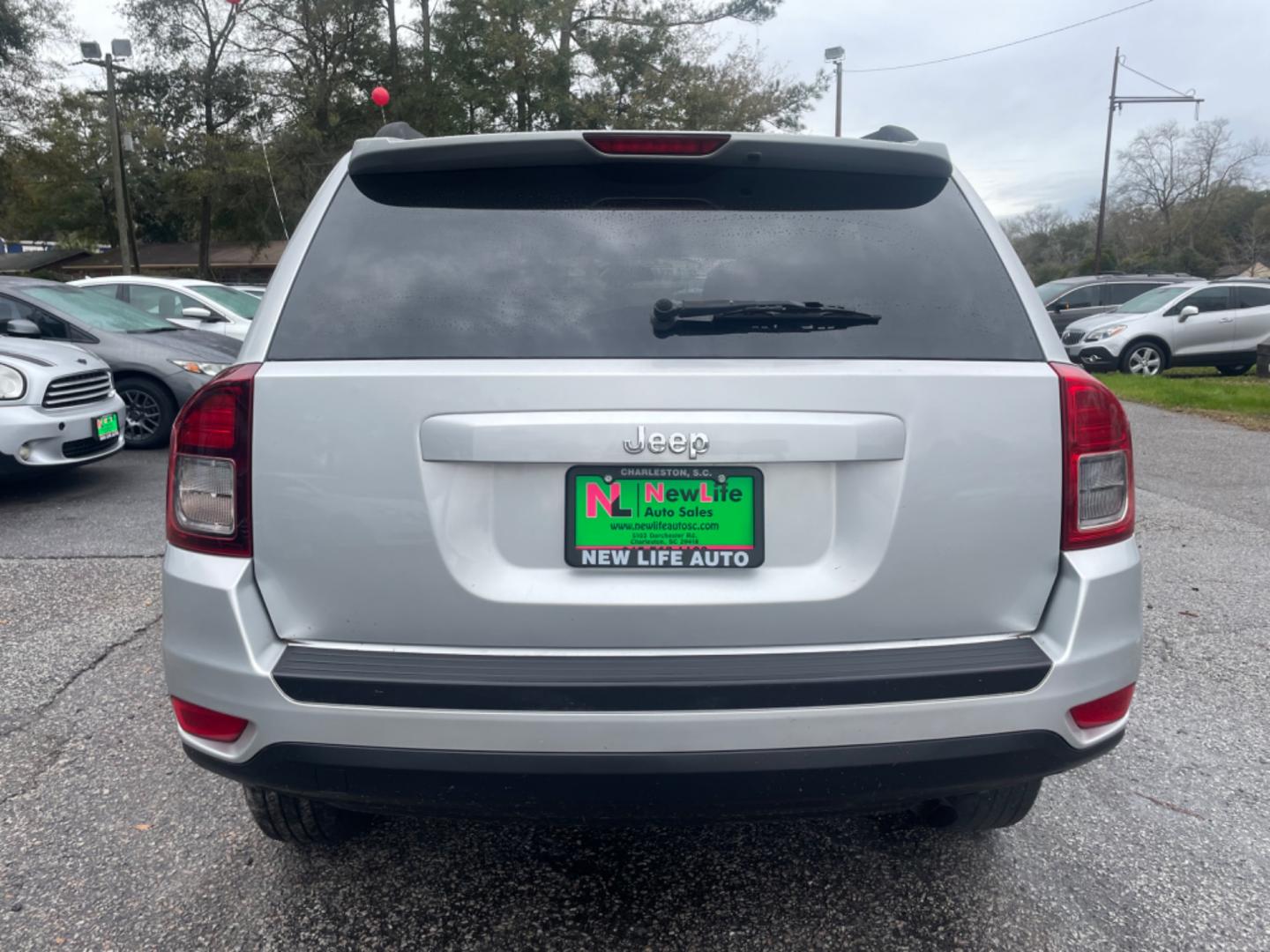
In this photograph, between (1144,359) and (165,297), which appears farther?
(1144,359)

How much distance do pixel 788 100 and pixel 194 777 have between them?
106 feet

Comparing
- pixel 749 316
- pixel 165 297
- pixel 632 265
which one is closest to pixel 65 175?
pixel 165 297

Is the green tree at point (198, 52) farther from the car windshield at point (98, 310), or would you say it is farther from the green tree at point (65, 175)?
the car windshield at point (98, 310)

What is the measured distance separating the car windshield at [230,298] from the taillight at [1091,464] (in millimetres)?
10590

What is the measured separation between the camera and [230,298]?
463 inches

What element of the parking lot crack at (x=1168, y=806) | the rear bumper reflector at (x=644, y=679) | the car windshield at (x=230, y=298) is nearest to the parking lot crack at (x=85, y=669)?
the rear bumper reflector at (x=644, y=679)

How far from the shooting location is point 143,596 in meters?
4.67

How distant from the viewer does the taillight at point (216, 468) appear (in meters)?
1.91

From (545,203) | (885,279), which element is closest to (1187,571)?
(885,279)

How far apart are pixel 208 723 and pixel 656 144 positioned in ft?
4.93

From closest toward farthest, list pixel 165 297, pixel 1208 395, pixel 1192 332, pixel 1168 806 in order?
pixel 1168 806 → pixel 165 297 → pixel 1208 395 → pixel 1192 332

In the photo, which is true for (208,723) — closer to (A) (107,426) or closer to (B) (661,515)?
(B) (661,515)

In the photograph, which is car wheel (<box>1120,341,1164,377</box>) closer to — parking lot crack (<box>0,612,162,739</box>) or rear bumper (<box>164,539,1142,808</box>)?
parking lot crack (<box>0,612,162,739</box>)

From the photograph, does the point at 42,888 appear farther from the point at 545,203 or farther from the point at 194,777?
the point at 545,203
